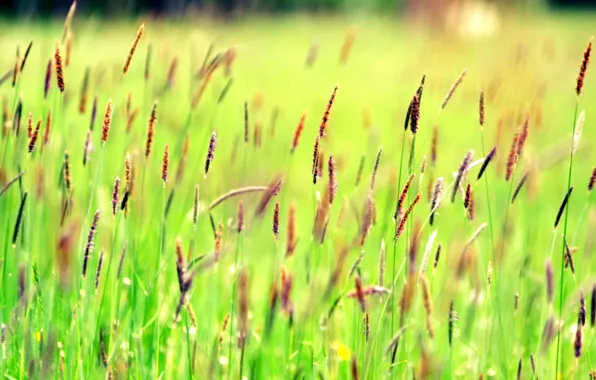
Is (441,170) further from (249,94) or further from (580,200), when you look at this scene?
(249,94)

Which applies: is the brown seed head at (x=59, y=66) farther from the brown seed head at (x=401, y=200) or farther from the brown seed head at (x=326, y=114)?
the brown seed head at (x=401, y=200)

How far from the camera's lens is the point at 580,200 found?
528 centimetres

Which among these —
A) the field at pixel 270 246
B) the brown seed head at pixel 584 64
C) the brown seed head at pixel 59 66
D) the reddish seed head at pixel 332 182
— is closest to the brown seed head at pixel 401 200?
the field at pixel 270 246

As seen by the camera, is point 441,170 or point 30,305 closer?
point 30,305

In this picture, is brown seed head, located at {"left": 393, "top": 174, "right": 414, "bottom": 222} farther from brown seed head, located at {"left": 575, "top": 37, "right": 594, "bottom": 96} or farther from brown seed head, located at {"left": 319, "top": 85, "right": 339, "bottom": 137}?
brown seed head, located at {"left": 575, "top": 37, "right": 594, "bottom": 96}

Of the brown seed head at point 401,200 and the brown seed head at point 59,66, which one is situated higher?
the brown seed head at point 59,66

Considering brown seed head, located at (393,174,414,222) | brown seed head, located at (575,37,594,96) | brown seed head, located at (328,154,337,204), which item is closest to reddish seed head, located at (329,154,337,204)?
brown seed head, located at (328,154,337,204)

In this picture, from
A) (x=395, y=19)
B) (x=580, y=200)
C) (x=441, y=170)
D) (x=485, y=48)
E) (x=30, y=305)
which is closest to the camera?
(x=30, y=305)

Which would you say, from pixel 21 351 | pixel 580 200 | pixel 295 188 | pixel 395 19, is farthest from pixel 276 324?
pixel 395 19

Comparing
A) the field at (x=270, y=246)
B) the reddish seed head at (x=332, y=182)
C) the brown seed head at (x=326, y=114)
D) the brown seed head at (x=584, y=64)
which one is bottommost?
the field at (x=270, y=246)

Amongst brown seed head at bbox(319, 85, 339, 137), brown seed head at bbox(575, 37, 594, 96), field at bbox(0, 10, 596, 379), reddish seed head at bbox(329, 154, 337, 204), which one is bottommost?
field at bbox(0, 10, 596, 379)

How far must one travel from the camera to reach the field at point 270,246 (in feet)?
4.62

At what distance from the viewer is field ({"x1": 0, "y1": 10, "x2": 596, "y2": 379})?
1407 mm

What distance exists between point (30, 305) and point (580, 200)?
4.38 m
